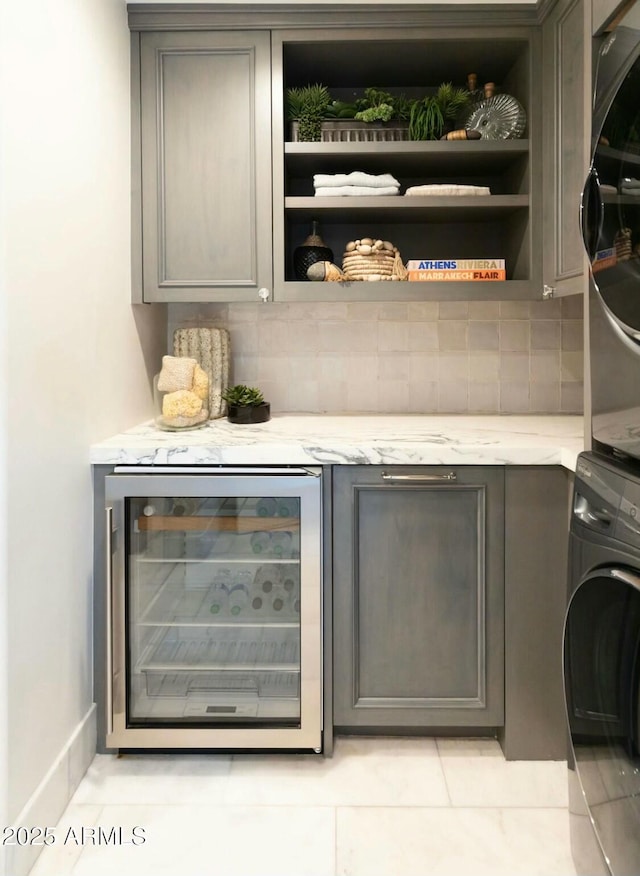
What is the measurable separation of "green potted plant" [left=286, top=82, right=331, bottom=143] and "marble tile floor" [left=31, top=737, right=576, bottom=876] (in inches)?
78.1

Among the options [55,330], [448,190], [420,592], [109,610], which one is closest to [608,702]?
[420,592]

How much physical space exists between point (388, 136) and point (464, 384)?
0.98m

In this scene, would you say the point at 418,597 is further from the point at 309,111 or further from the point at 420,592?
the point at 309,111

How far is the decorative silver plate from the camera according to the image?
2.26 meters

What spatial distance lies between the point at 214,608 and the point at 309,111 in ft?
5.46

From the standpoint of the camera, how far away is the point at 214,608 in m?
1.96

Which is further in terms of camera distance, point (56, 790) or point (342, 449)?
point (342, 449)

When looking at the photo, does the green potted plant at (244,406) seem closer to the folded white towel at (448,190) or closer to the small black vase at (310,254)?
the small black vase at (310,254)

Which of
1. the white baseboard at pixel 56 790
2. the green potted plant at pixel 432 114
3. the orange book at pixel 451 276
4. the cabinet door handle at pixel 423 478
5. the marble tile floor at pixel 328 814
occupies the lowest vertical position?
the marble tile floor at pixel 328 814

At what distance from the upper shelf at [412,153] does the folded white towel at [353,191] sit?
11 cm

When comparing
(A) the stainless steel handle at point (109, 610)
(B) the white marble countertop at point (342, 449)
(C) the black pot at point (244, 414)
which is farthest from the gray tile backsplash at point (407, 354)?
(A) the stainless steel handle at point (109, 610)

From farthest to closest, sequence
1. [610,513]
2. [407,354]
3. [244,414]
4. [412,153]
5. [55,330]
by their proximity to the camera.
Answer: [407,354], [244,414], [412,153], [55,330], [610,513]

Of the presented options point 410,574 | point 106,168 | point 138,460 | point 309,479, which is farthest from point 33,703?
point 106,168

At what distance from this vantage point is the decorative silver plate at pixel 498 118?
226 centimetres
